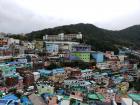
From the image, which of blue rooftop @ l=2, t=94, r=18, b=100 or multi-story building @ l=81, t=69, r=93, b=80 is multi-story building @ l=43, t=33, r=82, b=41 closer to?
multi-story building @ l=81, t=69, r=93, b=80

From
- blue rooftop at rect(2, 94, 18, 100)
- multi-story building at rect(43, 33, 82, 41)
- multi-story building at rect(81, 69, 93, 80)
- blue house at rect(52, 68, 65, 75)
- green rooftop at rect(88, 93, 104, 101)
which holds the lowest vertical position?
green rooftop at rect(88, 93, 104, 101)

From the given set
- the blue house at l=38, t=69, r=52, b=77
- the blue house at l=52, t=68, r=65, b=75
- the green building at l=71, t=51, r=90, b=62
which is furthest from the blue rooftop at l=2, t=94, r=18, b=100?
the green building at l=71, t=51, r=90, b=62

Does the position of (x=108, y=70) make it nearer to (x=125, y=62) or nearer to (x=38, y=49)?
(x=125, y=62)

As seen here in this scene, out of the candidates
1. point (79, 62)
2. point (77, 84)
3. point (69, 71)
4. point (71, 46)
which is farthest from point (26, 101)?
point (71, 46)

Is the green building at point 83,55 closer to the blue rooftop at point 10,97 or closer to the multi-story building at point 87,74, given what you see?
the multi-story building at point 87,74

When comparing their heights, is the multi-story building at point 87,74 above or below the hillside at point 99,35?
below

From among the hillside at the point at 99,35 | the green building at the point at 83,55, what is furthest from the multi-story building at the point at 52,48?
the hillside at the point at 99,35

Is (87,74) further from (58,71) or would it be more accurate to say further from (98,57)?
(98,57)

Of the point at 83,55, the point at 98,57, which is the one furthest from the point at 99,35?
the point at 83,55
